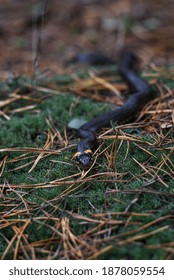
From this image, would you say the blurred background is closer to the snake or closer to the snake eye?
the snake

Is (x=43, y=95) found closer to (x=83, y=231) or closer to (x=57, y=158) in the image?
(x=57, y=158)

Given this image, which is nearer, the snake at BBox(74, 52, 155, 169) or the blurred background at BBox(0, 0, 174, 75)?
the snake at BBox(74, 52, 155, 169)

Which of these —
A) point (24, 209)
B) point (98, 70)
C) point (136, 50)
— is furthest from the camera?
point (136, 50)

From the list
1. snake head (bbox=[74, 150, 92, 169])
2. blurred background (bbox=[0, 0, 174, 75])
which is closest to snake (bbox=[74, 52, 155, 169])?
snake head (bbox=[74, 150, 92, 169])

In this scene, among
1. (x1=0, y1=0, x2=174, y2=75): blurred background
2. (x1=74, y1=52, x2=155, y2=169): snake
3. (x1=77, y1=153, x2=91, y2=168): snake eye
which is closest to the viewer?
(x1=77, y1=153, x2=91, y2=168): snake eye

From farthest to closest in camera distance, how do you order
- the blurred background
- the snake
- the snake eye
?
Answer: the blurred background, the snake, the snake eye
